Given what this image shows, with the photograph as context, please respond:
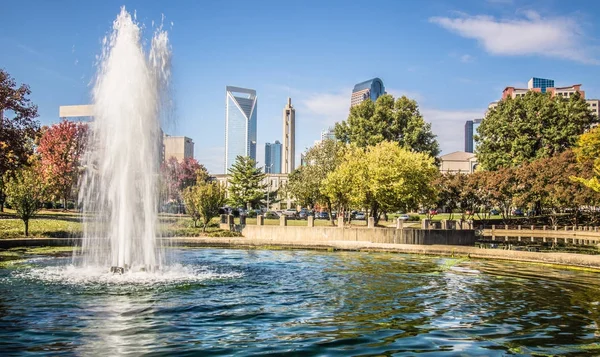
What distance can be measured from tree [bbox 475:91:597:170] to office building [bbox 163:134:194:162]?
4586 cm

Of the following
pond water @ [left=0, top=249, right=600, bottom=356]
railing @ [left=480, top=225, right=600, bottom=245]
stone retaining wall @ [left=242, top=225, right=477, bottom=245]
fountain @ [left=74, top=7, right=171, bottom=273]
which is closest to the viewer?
pond water @ [left=0, top=249, right=600, bottom=356]

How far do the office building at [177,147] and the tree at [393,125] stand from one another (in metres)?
25.5

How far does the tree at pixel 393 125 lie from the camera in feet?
240

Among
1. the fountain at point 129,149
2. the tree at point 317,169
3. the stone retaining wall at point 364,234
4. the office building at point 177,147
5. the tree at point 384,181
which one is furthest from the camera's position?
the tree at point 317,169

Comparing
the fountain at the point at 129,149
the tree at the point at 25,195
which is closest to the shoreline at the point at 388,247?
the tree at the point at 25,195

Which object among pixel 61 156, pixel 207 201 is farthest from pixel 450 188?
pixel 61 156

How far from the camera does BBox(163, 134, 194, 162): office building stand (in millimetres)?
26380

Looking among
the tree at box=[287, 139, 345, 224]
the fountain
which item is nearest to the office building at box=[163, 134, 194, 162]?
the fountain

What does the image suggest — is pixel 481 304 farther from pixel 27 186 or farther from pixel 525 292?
pixel 27 186

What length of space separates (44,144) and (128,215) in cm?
4397

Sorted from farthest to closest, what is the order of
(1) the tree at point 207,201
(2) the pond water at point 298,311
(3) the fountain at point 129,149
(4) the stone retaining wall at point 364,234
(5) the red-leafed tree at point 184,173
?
(5) the red-leafed tree at point 184,173, (1) the tree at point 207,201, (4) the stone retaining wall at point 364,234, (3) the fountain at point 129,149, (2) the pond water at point 298,311

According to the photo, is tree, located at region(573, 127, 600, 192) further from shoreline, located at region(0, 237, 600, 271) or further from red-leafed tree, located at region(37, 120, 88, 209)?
red-leafed tree, located at region(37, 120, 88, 209)

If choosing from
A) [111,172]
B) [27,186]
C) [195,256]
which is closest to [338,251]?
[195,256]

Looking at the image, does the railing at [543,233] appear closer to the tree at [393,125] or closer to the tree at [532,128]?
the tree at [532,128]
